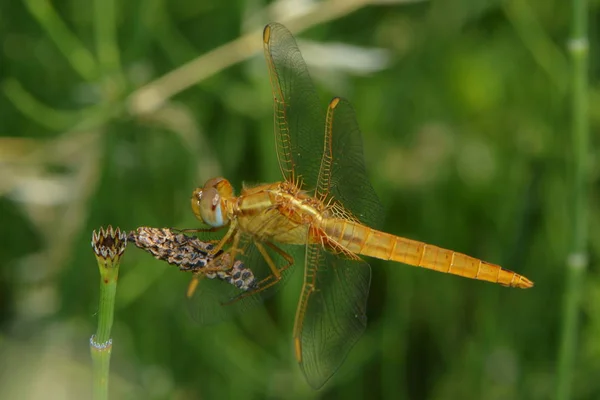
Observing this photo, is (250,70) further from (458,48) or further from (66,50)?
(458,48)

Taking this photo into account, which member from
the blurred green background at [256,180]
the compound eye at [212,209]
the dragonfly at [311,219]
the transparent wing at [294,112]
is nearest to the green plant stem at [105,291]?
the dragonfly at [311,219]

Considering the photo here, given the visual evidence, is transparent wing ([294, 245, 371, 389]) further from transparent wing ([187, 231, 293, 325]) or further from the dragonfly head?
the dragonfly head

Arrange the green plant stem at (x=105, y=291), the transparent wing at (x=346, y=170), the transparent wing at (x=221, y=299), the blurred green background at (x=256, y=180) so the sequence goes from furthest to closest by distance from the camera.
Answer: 1. the blurred green background at (x=256, y=180)
2. the transparent wing at (x=346, y=170)
3. the transparent wing at (x=221, y=299)
4. the green plant stem at (x=105, y=291)

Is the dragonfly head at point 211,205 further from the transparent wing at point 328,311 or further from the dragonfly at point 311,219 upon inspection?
the transparent wing at point 328,311

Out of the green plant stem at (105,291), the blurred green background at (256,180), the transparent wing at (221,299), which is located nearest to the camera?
the green plant stem at (105,291)

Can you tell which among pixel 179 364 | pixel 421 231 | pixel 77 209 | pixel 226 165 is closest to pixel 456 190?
pixel 421 231

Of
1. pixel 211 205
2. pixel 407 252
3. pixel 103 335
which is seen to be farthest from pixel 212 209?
pixel 103 335

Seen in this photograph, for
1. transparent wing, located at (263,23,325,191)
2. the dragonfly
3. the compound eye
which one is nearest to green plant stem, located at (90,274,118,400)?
the dragonfly
